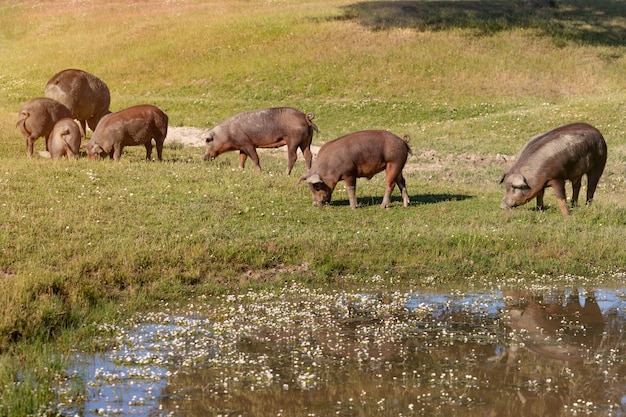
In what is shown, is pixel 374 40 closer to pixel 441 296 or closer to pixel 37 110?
pixel 37 110

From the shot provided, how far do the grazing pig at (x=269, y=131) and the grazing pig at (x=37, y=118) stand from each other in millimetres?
3867

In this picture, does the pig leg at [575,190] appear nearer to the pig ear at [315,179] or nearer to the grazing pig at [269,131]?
the pig ear at [315,179]

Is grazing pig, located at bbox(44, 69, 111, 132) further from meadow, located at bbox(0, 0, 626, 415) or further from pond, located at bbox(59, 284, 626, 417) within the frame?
pond, located at bbox(59, 284, 626, 417)

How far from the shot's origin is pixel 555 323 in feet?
38.3

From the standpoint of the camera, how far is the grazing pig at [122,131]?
65.5 ft

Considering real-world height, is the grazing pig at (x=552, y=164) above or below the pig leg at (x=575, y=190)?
above

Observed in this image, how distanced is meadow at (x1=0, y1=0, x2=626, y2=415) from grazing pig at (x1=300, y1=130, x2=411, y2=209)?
25.7 inches

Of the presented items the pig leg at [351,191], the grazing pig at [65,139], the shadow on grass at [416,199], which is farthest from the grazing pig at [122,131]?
the pig leg at [351,191]

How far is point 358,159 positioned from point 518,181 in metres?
2.99

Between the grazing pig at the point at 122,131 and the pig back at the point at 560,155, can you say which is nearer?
the pig back at the point at 560,155

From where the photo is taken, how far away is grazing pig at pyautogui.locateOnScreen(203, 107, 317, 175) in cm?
2031

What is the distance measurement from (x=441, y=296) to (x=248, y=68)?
2868cm

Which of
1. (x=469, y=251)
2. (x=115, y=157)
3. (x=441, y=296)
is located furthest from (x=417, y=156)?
(x=441, y=296)

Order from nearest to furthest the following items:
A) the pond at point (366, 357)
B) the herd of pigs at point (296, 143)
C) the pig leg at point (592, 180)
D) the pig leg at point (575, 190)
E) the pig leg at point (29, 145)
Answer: the pond at point (366, 357)
the herd of pigs at point (296, 143)
the pig leg at point (575, 190)
the pig leg at point (592, 180)
the pig leg at point (29, 145)
